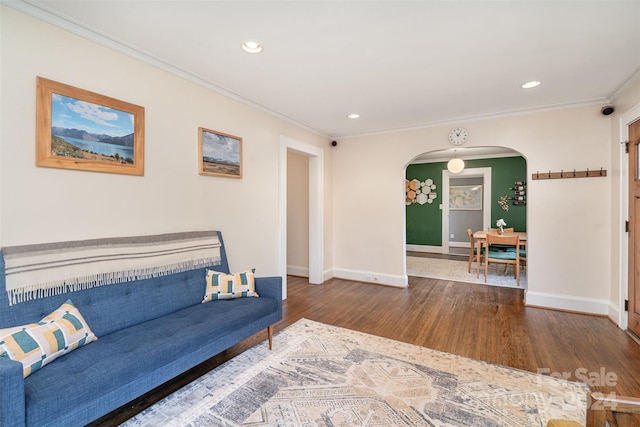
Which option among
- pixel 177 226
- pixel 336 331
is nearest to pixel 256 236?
pixel 177 226

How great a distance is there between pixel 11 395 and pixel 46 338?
Answer: 1.29 ft

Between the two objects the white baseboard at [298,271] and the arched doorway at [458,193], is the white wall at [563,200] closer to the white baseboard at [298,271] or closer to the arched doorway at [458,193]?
the arched doorway at [458,193]

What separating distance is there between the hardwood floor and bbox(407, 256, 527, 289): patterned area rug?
1.42 feet

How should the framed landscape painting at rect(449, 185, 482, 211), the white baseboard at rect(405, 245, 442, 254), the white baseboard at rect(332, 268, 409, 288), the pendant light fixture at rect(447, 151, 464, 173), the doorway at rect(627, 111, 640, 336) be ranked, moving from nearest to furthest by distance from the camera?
the doorway at rect(627, 111, 640, 336) → the white baseboard at rect(332, 268, 409, 288) → the pendant light fixture at rect(447, 151, 464, 173) → the white baseboard at rect(405, 245, 442, 254) → the framed landscape painting at rect(449, 185, 482, 211)

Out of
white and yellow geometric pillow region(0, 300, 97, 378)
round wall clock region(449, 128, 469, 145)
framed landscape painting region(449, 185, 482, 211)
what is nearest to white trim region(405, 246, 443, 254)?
framed landscape painting region(449, 185, 482, 211)

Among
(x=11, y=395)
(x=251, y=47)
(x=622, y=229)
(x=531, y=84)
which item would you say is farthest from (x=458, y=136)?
(x=11, y=395)

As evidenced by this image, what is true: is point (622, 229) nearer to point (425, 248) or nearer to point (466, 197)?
point (425, 248)

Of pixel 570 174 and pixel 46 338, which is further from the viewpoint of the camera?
pixel 570 174

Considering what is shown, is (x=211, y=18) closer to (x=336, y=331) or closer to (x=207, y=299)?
(x=207, y=299)

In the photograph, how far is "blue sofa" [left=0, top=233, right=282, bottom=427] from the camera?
1262mm

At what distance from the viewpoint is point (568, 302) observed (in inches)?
141

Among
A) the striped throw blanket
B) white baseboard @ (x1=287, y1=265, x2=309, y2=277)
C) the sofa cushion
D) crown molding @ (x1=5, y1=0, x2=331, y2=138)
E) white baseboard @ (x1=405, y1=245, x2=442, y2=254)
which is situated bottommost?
white baseboard @ (x1=287, y1=265, x2=309, y2=277)

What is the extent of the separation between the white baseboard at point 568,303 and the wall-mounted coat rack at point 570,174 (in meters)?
1.45

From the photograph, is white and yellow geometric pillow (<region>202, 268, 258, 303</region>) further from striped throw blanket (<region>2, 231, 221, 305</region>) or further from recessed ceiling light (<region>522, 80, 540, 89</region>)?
recessed ceiling light (<region>522, 80, 540, 89</region>)
